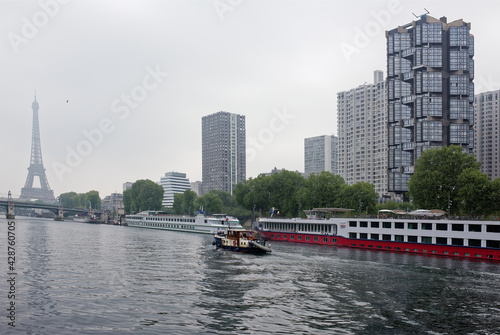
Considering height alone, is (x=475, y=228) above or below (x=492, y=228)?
below

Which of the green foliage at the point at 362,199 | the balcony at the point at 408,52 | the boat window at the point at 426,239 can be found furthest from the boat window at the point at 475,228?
the balcony at the point at 408,52

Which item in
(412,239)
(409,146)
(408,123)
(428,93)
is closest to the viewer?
(412,239)

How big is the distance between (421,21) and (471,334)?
5121 inches

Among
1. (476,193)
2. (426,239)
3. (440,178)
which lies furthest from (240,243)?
(476,193)

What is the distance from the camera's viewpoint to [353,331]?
2816 centimetres

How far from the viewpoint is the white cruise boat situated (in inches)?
5349

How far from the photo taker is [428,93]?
13075 centimetres

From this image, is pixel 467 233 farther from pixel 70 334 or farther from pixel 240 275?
A: pixel 70 334

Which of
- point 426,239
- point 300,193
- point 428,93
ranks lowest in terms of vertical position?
point 426,239

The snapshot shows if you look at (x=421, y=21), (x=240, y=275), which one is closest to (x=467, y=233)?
(x=240, y=275)

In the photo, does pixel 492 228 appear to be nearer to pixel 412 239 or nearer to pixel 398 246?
pixel 412 239

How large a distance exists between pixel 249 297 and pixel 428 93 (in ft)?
371

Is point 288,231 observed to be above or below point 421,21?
below

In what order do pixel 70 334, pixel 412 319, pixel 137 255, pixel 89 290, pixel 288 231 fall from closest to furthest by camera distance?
pixel 70 334
pixel 412 319
pixel 89 290
pixel 137 255
pixel 288 231
